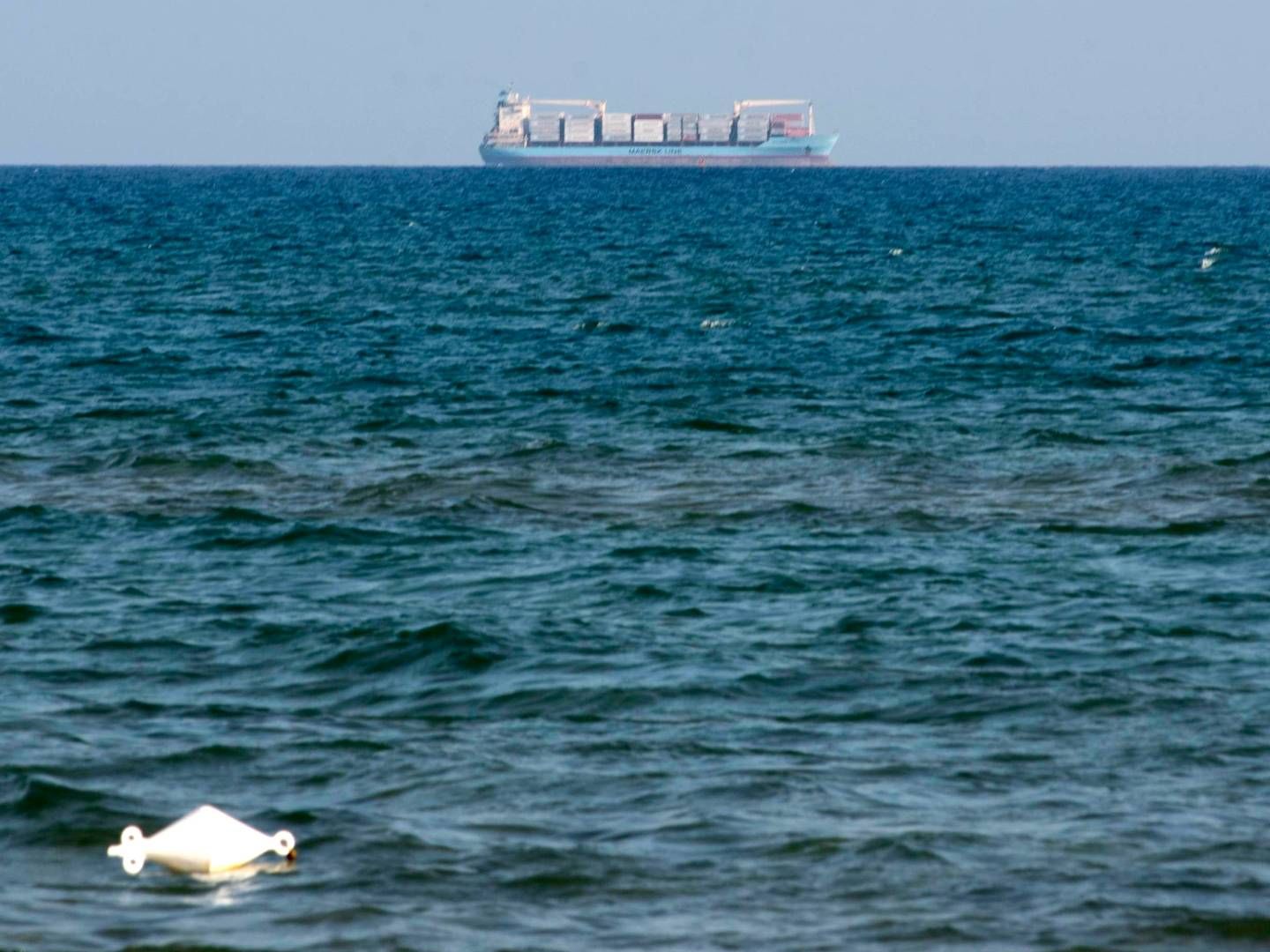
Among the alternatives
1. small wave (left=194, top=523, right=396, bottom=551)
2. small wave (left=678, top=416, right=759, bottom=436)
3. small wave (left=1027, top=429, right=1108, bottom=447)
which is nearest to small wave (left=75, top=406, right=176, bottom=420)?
small wave (left=678, top=416, right=759, bottom=436)

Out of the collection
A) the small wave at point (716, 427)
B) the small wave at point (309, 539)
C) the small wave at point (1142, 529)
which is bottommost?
the small wave at point (309, 539)

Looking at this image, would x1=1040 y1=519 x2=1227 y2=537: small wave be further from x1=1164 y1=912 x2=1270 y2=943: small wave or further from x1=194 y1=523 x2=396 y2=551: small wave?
x1=1164 y1=912 x2=1270 y2=943: small wave

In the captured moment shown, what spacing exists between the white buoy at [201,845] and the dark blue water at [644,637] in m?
0.15

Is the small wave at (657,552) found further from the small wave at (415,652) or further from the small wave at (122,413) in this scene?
the small wave at (122,413)

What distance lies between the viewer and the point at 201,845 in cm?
895

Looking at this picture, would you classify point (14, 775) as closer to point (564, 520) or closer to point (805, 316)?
point (564, 520)

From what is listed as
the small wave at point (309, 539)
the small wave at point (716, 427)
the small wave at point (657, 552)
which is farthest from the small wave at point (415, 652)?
the small wave at point (716, 427)

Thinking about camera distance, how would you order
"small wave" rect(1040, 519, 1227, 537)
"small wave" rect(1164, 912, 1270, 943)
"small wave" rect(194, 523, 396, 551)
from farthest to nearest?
"small wave" rect(1040, 519, 1227, 537) → "small wave" rect(194, 523, 396, 551) → "small wave" rect(1164, 912, 1270, 943)

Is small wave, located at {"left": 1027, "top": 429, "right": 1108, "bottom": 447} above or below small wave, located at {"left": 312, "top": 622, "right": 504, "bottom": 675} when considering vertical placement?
above

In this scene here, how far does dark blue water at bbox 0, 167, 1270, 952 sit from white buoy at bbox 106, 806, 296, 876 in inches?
5.8

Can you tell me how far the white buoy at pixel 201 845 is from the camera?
29.4 feet

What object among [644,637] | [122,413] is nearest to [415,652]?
[644,637]

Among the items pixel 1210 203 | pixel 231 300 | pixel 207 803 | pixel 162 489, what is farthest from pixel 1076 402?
pixel 1210 203

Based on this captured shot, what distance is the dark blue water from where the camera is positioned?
8812 millimetres
